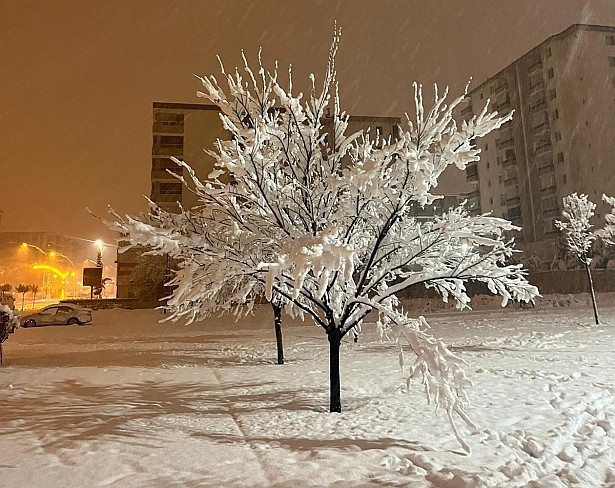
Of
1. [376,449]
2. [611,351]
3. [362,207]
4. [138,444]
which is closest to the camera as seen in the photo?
[376,449]

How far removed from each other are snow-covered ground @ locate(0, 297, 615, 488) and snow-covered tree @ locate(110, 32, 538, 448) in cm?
138

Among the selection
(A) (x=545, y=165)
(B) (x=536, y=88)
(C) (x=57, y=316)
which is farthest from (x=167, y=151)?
(B) (x=536, y=88)

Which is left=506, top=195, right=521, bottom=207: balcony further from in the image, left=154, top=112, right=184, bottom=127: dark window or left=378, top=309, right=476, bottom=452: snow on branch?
left=378, top=309, right=476, bottom=452: snow on branch

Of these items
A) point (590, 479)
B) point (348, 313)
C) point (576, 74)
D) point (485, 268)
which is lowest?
point (590, 479)

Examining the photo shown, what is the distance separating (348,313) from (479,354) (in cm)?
687

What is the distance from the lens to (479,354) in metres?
12.8

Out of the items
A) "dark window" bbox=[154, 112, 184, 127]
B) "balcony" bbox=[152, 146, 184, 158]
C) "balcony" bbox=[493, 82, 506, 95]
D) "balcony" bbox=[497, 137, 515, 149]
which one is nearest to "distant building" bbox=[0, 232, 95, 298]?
"balcony" bbox=[152, 146, 184, 158]

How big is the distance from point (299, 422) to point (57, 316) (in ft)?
84.9

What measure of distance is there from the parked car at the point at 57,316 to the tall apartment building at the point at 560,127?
134ft

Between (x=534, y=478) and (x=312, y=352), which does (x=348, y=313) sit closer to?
(x=534, y=478)

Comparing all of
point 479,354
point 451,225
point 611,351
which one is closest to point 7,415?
point 451,225

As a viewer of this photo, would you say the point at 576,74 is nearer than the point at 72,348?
No

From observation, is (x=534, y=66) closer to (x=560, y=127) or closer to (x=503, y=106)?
(x=503, y=106)

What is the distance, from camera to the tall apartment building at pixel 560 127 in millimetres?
46344
